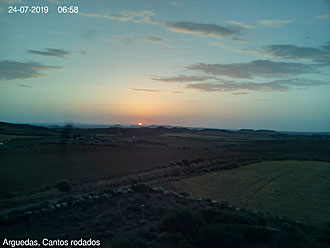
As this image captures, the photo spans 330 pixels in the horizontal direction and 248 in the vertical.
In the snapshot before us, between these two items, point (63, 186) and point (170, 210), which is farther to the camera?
point (63, 186)

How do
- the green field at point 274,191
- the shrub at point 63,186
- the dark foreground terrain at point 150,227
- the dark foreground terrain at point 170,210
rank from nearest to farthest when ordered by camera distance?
the dark foreground terrain at point 150,227, the dark foreground terrain at point 170,210, the green field at point 274,191, the shrub at point 63,186

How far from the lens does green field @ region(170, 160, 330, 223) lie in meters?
17.0

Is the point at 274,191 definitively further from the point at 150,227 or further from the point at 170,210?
the point at 150,227

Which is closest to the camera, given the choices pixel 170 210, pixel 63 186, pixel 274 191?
pixel 170 210

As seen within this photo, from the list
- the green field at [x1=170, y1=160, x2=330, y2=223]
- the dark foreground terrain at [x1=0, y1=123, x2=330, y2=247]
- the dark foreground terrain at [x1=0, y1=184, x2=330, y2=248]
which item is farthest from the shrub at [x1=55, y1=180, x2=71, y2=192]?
the green field at [x1=170, y1=160, x2=330, y2=223]

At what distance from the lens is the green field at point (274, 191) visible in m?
17.0

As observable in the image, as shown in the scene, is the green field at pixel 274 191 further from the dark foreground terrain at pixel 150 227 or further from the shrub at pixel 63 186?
the shrub at pixel 63 186

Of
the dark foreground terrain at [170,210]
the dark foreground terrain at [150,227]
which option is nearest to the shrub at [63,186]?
the dark foreground terrain at [170,210]

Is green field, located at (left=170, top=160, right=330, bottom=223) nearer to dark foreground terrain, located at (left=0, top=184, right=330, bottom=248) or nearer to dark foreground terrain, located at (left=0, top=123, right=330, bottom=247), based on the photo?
dark foreground terrain, located at (left=0, top=123, right=330, bottom=247)

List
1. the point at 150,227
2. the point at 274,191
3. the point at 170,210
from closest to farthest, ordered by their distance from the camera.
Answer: the point at 150,227 → the point at 170,210 → the point at 274,191

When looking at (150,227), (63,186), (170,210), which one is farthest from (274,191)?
(63,186)

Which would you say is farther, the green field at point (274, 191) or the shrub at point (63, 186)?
the shrub at point (63, 186)

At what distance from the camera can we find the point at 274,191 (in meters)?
22.6

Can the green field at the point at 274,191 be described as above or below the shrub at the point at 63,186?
below
